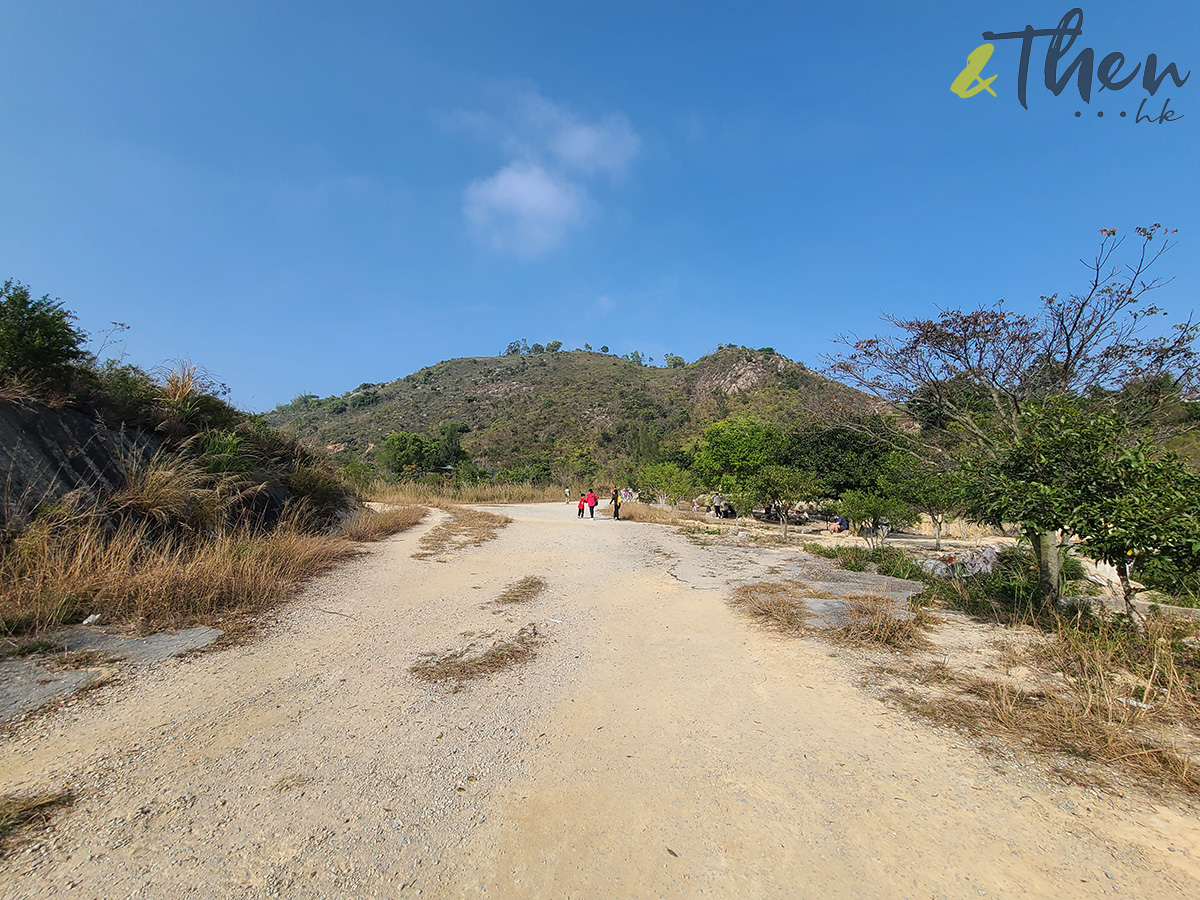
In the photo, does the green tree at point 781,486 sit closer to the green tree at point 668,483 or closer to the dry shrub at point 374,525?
the green tree at point 668,483

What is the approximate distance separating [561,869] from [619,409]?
185 feet

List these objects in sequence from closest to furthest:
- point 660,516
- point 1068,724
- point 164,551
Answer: point 1068,724 → point 164,551 → point 660,516

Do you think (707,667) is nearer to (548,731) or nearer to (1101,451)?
(548,731)

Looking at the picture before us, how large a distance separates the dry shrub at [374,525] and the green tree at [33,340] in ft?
16.1

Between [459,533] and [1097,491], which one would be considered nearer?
[1097,491]

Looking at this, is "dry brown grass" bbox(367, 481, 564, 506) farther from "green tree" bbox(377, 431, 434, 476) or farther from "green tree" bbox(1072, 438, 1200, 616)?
"green tree" bbox(1072, 438, 1200, 616)

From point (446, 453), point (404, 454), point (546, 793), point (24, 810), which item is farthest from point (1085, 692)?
point (446, 453)

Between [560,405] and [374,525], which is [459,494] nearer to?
[374,525]

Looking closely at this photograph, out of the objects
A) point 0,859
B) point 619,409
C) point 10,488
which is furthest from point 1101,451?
point 619,409

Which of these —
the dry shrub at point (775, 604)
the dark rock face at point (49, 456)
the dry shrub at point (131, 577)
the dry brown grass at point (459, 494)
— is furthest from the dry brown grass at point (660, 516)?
the dark rock face at point (49, 456)

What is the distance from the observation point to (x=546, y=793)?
109 inches

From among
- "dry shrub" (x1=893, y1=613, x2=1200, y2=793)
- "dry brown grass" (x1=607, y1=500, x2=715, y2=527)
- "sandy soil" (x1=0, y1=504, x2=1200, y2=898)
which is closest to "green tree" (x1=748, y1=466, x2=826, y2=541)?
"dry brown grass" (x1=607, y1=500, x2=715, y2=527)

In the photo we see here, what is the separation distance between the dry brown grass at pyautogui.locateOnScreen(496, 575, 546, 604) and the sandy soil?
218 cm

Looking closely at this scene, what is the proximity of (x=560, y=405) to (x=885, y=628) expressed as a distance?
55.9 meters
